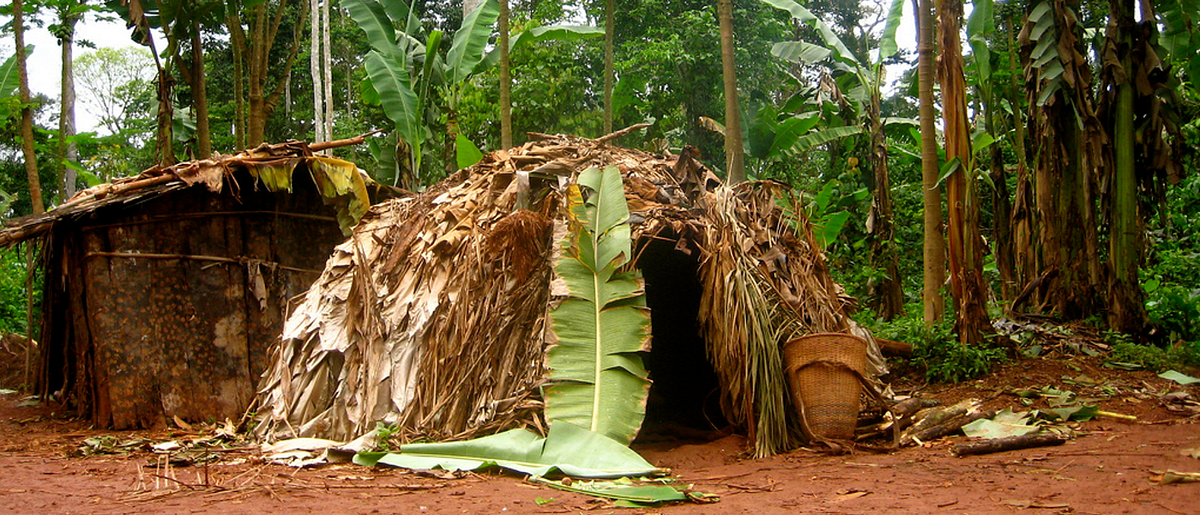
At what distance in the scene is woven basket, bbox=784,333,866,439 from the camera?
18.2ft

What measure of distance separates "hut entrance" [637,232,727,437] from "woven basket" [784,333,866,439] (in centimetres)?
180

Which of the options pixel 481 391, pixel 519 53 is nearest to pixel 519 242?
pixel 481 391

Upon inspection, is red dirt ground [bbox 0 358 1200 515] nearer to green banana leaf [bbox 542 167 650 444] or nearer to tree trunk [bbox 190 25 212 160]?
green banana leaf [bbox 542 167 650 444]

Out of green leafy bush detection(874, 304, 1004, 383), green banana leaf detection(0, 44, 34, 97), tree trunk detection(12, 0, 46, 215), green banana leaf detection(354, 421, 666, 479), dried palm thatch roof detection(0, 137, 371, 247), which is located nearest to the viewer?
green banana leaf detection(354, 421, 666, 479)

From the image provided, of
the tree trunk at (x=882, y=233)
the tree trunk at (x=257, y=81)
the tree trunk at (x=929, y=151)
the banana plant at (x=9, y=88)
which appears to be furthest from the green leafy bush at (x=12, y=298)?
the tree trunk at (x=929, y=151)

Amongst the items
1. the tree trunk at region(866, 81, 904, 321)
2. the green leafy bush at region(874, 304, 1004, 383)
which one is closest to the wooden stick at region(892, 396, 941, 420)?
the green leafy bush at region(874, 304, 1004, 383)

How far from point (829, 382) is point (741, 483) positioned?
121 cm

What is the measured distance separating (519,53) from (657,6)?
3155 millimetres

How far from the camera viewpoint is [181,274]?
7555mm

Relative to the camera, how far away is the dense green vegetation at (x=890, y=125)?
7.78 metres

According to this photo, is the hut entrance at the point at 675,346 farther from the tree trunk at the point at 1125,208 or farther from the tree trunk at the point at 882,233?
the tree trunk at the point at 1125,208

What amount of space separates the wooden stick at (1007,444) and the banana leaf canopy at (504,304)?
103 cm

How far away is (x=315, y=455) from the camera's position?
5.38 m

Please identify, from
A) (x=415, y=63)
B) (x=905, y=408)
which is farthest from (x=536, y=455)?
(x=415, y=63)
